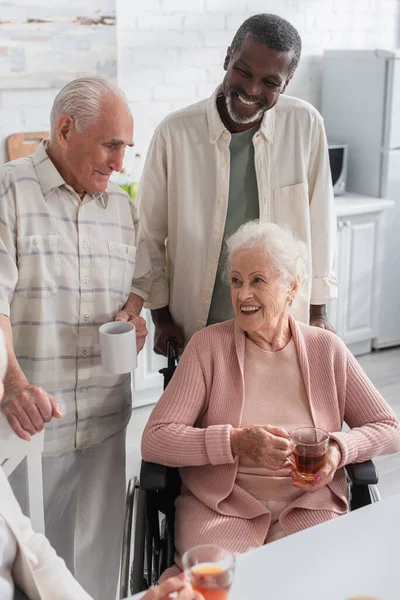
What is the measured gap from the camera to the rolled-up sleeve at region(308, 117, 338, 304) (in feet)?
7.57

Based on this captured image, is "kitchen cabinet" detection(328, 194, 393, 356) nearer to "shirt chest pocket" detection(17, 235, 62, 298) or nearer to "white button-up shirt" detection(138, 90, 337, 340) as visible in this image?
"white button-up shirt" detection(138, 90, 337, 340)

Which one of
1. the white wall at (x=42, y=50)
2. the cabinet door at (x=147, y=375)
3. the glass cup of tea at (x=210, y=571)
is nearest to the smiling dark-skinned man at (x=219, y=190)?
the glass cup of tea at (x=210, y=571)

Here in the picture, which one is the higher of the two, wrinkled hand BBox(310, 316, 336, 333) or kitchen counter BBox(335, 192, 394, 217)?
wrinkled hand BBox(310, 316, 336, 333)

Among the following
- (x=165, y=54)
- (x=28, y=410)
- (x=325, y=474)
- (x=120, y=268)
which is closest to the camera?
(x=28, y=410)

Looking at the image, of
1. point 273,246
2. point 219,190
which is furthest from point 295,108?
point 273,246

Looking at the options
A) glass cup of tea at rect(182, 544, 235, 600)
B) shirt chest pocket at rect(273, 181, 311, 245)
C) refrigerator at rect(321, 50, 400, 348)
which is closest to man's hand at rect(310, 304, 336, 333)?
shirt chest pocket at rect(273, 181, 311, 245)

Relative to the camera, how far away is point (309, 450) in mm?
1697

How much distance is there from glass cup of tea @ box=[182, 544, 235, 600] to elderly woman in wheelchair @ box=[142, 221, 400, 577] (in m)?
0.59

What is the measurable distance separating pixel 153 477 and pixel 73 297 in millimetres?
495

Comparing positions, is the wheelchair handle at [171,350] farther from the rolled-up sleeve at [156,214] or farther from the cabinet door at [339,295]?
the cabinet door at [339,295]

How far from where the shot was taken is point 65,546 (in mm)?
2172

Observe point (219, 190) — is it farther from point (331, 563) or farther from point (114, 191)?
point (331, 563)

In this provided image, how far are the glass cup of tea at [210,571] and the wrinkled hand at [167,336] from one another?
1.18m

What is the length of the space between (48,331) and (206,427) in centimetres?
49
